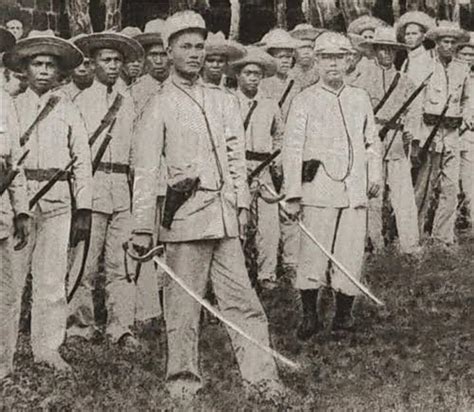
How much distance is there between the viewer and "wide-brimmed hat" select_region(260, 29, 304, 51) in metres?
9.02

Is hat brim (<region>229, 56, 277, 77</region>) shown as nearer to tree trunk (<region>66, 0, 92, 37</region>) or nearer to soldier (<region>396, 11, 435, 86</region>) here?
soldier (<region>396, 11, 435, 86</region>)

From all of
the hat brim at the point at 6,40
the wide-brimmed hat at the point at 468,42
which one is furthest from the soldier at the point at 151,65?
the wide-brimmed hat at the point at 468,42

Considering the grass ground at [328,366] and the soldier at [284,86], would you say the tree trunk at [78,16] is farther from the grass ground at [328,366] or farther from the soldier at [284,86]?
the grass ground at [328,366]

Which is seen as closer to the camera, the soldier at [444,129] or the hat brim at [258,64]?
the hat brim at [258,64]

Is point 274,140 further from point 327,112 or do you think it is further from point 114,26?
point 114,26

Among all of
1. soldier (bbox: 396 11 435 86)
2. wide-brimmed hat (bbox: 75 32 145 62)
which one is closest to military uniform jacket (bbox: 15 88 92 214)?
wide-brimmed hat (bbox: 75 32 145 62)

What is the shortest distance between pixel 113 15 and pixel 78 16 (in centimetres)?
20

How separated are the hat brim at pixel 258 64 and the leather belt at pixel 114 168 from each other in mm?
1097

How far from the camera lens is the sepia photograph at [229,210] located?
297 inches

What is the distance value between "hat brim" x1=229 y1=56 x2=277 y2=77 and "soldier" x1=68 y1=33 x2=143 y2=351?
0.86 m

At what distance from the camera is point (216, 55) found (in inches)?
337

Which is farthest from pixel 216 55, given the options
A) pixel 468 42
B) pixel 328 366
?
pixel 468 42

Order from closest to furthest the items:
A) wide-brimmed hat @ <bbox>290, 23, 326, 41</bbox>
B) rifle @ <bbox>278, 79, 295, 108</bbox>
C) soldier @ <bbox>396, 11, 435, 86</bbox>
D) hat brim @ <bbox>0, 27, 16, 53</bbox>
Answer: hat brim @ <bbox>0, 27, 16, 53</bbox>, wide-brimmed hat @ <bbox>290, 23, 326, 41</bbox>, rifle @ <bbox>278, 79, 295, 108</bbox>, soldier @ <bbox>396, 11, 435, 86</bbox>

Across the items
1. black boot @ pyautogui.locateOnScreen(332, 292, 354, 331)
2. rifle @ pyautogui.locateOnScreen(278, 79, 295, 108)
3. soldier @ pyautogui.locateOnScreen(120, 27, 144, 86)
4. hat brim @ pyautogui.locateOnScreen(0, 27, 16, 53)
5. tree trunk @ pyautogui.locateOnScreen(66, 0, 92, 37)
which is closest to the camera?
hat brim @ pyautogui.locateOnScreen(0, 27, 16, 53)
